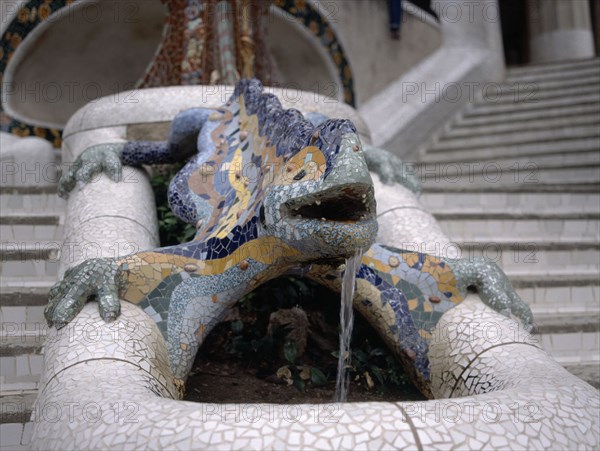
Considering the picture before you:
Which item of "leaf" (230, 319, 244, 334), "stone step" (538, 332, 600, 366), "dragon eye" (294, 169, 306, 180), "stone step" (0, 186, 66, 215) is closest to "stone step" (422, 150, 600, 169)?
"stone step" (538, 332, 600, 366)

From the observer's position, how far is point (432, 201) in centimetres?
518

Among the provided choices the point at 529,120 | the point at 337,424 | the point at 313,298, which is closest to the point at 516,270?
the point at 313,298

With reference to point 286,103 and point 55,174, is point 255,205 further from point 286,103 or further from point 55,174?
point 55,174

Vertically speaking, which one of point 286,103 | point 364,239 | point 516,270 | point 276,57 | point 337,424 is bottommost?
point 516,270

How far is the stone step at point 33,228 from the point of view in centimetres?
400

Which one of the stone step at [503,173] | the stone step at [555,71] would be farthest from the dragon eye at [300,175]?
the stone step at [555,71]

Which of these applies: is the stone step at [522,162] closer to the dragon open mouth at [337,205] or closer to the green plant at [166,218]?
the green plant at [166,218]

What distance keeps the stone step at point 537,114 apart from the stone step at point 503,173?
902 mm

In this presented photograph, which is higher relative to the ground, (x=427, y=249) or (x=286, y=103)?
(x=286, y=103)

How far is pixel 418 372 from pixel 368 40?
6876 millimetres

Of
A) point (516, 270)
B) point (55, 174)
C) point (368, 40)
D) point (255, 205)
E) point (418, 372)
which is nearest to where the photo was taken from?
point (255, 205)

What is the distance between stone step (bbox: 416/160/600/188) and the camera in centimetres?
699

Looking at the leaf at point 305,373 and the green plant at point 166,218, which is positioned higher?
the green plant at point 166,218

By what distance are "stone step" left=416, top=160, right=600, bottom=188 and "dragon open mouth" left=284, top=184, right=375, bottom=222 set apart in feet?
15.8
